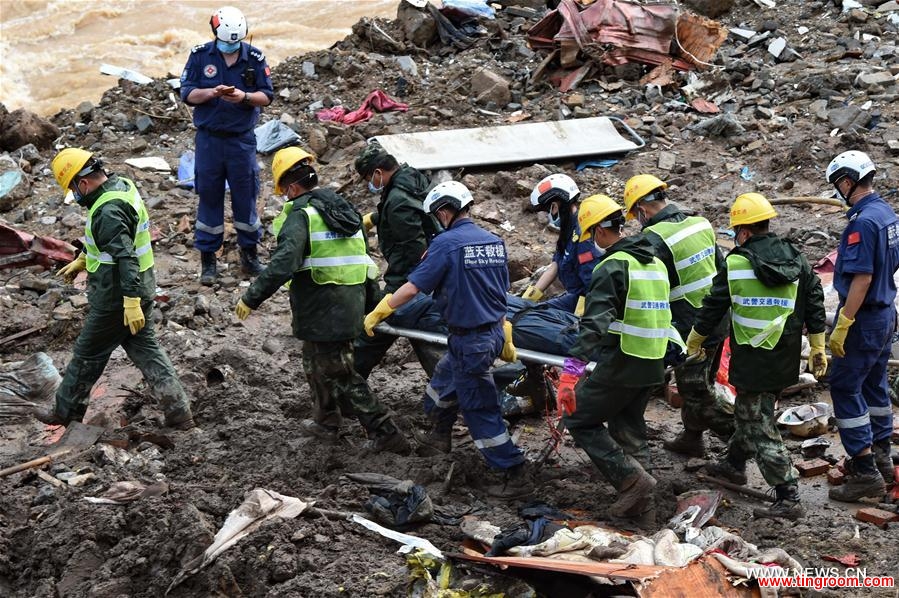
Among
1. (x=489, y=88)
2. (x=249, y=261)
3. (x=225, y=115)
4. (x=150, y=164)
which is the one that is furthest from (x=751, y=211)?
(x=150, y=164)

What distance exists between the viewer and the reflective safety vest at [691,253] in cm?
663

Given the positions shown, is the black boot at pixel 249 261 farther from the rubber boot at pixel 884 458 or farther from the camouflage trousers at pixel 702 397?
the rubber boot at pixel 884 458

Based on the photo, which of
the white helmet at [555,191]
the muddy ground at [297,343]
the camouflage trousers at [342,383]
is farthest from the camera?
the white helmet at [555,191]

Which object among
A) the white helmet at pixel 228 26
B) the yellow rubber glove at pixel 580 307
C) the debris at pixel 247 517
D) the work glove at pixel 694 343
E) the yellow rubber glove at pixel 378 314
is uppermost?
the white helmet at pixel 228 26

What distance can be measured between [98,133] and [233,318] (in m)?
4.74

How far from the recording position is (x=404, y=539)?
5.70 meters

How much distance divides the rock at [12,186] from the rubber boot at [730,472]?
26.9 ft

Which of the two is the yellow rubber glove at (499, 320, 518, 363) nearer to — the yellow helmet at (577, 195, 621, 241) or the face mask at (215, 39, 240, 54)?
the yellow helmet at (577, 195, 621, 241)

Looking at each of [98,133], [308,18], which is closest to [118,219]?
[98,133]

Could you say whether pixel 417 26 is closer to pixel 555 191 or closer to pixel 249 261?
pixel 249 261

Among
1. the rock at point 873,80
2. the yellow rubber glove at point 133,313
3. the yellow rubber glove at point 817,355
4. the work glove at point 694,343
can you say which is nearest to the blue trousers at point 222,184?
the yellow rubber glove at point 133,313

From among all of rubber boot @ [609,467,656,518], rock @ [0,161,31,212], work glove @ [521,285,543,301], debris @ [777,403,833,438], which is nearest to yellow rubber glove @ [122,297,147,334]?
work glove @ [521,285,543,301]

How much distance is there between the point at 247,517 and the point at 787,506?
9.99ft

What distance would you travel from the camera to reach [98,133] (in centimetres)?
1274
